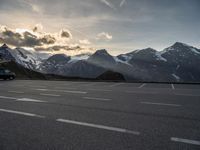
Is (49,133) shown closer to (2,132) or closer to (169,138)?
(2,132)

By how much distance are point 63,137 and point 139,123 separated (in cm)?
252

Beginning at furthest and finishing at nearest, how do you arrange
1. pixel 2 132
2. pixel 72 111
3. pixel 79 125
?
pixel 72 111 < pixel 79 125 < pixel 2 132

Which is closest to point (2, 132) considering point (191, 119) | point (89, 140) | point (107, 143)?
point (89, 140)

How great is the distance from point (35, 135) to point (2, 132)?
41.2 inches

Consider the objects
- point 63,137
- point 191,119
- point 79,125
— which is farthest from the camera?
point 191,119

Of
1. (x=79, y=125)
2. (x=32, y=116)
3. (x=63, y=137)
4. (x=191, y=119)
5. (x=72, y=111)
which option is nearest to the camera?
(x=63, y=137)

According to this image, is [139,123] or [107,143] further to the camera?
[139,123]

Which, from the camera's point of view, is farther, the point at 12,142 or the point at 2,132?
the point at 2,132

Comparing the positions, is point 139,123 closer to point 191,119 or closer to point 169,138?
point 169,138

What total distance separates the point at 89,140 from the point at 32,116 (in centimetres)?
338

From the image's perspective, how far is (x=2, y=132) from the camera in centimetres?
579

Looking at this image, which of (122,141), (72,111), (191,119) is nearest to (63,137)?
(122,141)

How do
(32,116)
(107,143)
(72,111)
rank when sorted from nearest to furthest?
1. (107,143)
2. (32,116)
3. (72,111)

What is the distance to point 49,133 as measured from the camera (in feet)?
18.5
